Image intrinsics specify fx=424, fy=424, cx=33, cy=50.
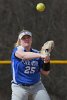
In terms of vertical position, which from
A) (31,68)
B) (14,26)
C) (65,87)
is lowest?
(65,87)

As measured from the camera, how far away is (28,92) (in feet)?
16.8

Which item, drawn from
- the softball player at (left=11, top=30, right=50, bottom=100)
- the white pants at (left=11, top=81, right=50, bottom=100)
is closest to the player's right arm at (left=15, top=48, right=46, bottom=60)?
the softball player at (left=11, top=30, right=50, bottom=100)

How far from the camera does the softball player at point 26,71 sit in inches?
200

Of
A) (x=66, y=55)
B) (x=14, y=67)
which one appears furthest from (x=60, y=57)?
(x=14, y=67)

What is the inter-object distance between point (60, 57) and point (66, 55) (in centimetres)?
13

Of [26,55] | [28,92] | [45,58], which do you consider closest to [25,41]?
[26,55]

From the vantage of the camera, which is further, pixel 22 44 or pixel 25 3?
pixel 25 3

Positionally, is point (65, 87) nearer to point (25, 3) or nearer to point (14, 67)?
point (25, 3)

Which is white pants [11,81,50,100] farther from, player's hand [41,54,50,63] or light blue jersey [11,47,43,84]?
player's hand [41,54,50,63]

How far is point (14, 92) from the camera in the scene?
5109 millimetres

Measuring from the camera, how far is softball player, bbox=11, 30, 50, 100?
16.6ft

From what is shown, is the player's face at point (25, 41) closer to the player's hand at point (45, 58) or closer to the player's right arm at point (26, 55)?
the player's right arm at point (26, 55)

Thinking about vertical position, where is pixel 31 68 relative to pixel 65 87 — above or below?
above

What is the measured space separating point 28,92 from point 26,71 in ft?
0.84
